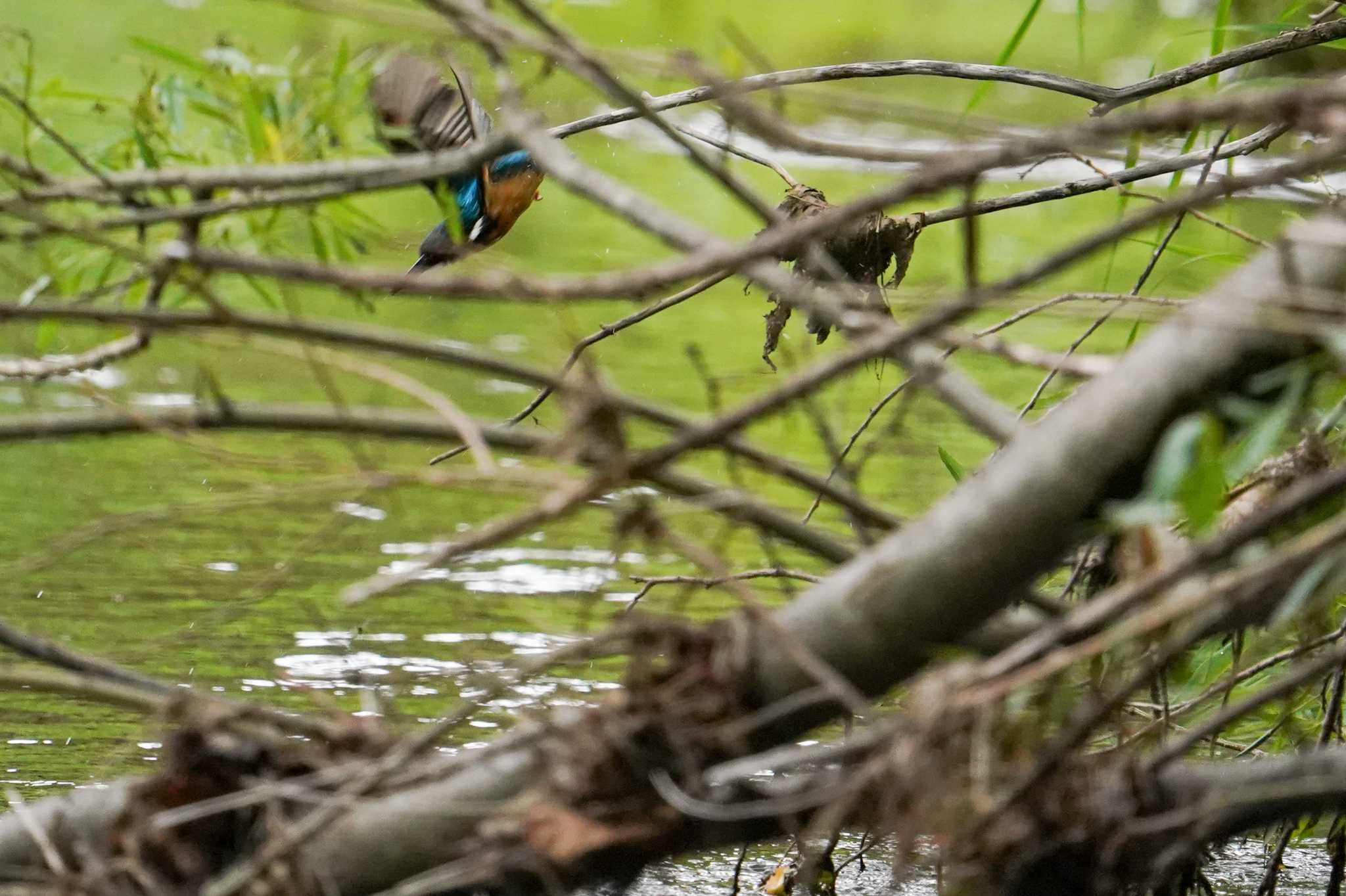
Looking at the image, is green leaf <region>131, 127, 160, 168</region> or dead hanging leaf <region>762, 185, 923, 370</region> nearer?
green leaf <region>131, 127, 160, 168</region>

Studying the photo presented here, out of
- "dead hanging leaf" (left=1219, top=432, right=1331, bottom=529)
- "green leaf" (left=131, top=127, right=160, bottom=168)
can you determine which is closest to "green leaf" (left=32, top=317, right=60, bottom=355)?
"green leaf" (left=131, top=127, right=160, bottom=168)

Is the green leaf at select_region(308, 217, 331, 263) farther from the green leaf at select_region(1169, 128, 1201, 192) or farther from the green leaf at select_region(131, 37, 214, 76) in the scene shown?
the green leaf at select_region(1169, 128, 1201, 192)

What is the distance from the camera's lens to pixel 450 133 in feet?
6.25

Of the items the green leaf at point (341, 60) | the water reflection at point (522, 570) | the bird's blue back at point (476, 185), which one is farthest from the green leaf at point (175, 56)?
the water reflection at point (522, 570)

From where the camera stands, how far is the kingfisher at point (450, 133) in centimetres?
185

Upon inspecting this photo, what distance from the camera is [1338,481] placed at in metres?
1.01

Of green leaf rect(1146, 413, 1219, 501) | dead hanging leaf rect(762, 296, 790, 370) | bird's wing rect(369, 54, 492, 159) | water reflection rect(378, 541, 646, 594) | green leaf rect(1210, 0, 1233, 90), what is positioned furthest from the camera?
water reflection rect(378, 541, 646, 594)

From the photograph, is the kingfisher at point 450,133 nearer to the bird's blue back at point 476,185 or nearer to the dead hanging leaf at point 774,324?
the bird's blue back at point 476,185

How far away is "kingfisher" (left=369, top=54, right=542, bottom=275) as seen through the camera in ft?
6.08

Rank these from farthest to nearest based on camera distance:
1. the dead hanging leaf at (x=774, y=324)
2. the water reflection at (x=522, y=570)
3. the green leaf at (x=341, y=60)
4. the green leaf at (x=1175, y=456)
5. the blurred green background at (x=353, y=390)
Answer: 1. the water reflection at (x=522, y=570)
2. the dead hanging leaf at (x=774, y=324)
3. the green leaf at (x=341, y=60)
4. the blurred green background at (x=353, y=390)
5. the green leaf at (x=1175, y=456)

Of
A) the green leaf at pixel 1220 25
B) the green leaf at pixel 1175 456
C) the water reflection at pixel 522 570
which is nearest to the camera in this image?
the green leaf at pixel 1175 456

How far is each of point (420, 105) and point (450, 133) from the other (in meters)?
0.05

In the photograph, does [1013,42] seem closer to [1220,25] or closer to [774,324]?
[1220,25]

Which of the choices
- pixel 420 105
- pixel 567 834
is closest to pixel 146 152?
pixel 420 105
